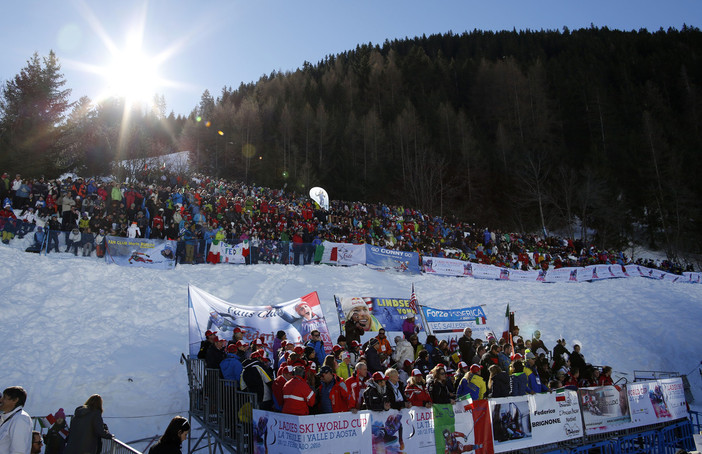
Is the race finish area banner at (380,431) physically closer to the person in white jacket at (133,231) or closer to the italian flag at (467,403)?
the italian flag at (467,403)

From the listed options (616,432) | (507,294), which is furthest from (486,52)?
(616,432)

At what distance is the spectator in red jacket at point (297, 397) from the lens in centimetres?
564

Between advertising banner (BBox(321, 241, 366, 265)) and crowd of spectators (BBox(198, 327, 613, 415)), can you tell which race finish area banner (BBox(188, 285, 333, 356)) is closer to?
crowd of spectators (BBox(198, 327, 613, 415))

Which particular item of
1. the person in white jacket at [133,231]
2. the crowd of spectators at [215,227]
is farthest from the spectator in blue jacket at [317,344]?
the person in white jacket at [133,231]

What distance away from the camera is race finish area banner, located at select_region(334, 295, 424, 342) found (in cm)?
1152

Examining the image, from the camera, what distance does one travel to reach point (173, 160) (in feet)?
205

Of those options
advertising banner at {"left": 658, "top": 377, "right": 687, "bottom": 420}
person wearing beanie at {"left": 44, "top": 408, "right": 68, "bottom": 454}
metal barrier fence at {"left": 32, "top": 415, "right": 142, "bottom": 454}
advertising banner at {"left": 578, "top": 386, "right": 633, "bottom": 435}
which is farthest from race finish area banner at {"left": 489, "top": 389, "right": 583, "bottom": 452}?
person wearing beanie at {"left": 44, "top": 408, "right": 68, "bottom": 454}

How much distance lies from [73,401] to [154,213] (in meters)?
9.51

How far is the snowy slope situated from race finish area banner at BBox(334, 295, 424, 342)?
292cm

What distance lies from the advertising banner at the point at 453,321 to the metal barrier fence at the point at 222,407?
6549mm

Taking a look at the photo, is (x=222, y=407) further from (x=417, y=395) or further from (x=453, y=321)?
(x=453, y=321)

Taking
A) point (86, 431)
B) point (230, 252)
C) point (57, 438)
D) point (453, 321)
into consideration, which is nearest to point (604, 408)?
point (453, 321)

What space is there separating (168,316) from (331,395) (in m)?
8.73

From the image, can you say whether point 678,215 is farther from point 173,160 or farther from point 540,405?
point 173,160
